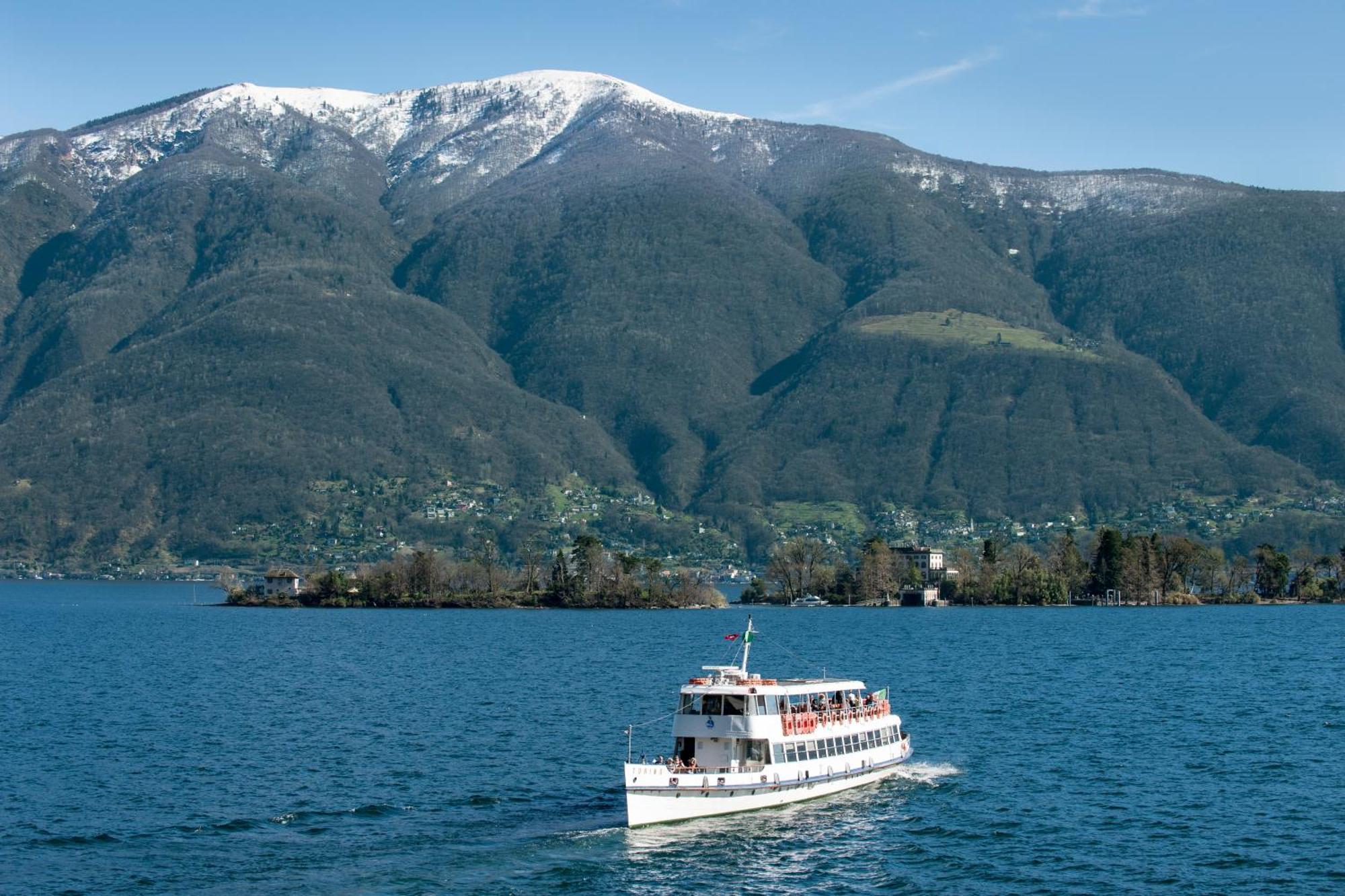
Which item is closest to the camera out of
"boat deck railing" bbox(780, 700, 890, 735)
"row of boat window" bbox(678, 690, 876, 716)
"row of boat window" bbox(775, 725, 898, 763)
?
"row of boat window" bbox(678, 690, 876, 716)

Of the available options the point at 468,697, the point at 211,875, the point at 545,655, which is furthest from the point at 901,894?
the point at 545,655

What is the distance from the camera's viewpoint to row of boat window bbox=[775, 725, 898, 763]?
277ft

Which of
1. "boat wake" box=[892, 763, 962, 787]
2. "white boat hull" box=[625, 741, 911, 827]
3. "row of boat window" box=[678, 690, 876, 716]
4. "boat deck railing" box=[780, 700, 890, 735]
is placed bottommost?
"boat wake" box=[892, 763, 962, 787]

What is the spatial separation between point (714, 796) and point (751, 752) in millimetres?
4198

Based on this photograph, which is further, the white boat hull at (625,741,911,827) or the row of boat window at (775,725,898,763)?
the row of boat window at (775,725,898,763)

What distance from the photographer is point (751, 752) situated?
275ft

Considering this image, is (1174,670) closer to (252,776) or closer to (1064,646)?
(1064,646)

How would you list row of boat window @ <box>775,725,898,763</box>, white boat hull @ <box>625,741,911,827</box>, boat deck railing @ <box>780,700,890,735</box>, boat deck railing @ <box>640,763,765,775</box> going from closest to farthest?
white boat hull @ <box>625,741,911,827</box> → boat deck railing @ <box>640,763,765,775</box> → row of boat window @ <box>775,725,898,763</box> → boat deck railing @ <box>780,700,890,735</box>

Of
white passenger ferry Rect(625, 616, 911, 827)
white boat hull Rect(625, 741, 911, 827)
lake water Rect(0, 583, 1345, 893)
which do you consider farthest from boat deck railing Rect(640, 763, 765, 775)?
lake water Rect(0, 583, 1345, 893)

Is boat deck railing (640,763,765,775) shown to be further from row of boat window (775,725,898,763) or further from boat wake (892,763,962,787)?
boat wake (892,763,962,787)

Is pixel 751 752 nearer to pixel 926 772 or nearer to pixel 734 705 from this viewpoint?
pixel 734 705

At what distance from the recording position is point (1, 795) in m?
85.6

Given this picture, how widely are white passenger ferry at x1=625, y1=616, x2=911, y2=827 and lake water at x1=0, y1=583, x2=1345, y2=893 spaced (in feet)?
4.27

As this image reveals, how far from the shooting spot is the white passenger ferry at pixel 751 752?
7894 centimetres
